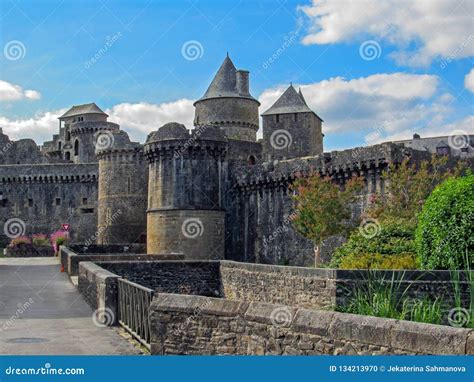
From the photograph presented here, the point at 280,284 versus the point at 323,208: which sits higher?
the point at 323,208

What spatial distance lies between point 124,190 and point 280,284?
26.2 metres

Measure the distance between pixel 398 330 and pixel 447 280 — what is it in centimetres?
675

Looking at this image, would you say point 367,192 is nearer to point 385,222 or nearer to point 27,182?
point 385,222

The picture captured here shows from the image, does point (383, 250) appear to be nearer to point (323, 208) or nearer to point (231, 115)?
point (323, 208)

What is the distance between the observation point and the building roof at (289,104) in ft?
153

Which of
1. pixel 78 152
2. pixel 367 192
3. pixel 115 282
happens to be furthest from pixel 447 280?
pixel 78 152

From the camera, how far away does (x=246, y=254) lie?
34.4 meters

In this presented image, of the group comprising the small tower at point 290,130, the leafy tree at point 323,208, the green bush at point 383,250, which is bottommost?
the green bush at point 383,250

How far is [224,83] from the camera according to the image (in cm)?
4997

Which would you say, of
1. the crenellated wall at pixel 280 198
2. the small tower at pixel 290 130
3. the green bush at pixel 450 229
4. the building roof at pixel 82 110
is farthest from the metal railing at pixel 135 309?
the building roof at pixel 82 110

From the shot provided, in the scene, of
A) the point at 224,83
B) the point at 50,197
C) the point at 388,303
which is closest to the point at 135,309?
the point at 388,303

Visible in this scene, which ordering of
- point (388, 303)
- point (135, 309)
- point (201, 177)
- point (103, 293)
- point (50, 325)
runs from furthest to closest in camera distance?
point (201, 177)
point (103, 293)
point (50, 325)
point (135, 309)
point (388, 303)

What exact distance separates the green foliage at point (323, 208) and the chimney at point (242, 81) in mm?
26121

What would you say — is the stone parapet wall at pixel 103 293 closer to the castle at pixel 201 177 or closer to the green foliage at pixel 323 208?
the green foliage at pixel 323 208
